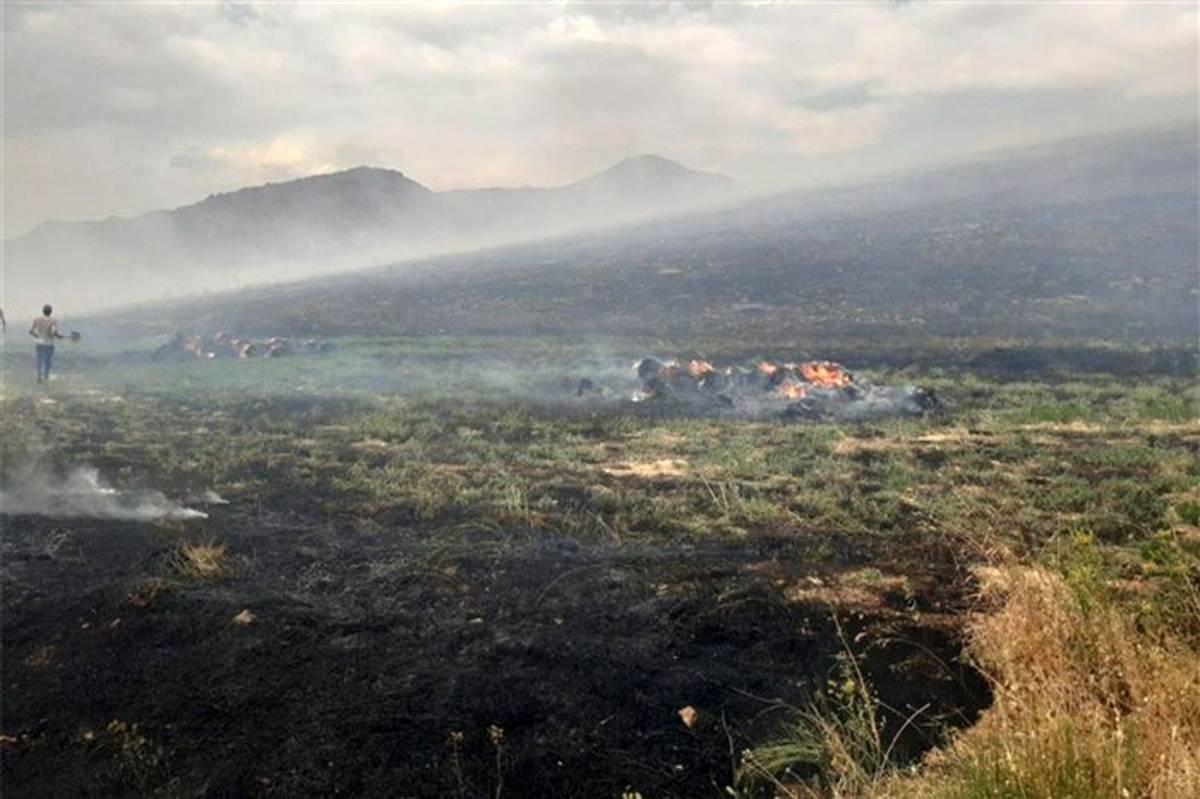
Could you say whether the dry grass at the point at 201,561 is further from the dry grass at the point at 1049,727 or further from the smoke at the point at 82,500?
the dry grass at the point at 1049,727

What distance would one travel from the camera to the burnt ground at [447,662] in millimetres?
4914

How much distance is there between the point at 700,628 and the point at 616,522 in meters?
3.17

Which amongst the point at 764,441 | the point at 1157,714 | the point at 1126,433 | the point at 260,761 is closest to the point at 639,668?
the point at 260,761

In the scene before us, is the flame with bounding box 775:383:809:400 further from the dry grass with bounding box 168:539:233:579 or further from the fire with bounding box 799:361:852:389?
the dry grass with bounding box 168:539:233:579

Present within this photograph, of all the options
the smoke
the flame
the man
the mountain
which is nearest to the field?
the smoke

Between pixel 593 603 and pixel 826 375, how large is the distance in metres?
11.6

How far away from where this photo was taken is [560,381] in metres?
20.5

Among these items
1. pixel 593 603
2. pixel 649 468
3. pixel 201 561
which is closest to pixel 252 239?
pixel 649 468

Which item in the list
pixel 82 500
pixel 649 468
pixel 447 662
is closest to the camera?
pixel 447 662

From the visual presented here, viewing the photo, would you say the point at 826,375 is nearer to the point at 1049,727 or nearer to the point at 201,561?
the point at 201,561

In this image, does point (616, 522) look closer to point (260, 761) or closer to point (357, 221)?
point (260, 761)

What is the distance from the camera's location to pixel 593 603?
7.09 meters

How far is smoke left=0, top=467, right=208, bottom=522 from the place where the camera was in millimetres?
10281

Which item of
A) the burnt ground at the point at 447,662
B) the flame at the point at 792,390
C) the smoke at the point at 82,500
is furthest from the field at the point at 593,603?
the flame at the point at 792,390
